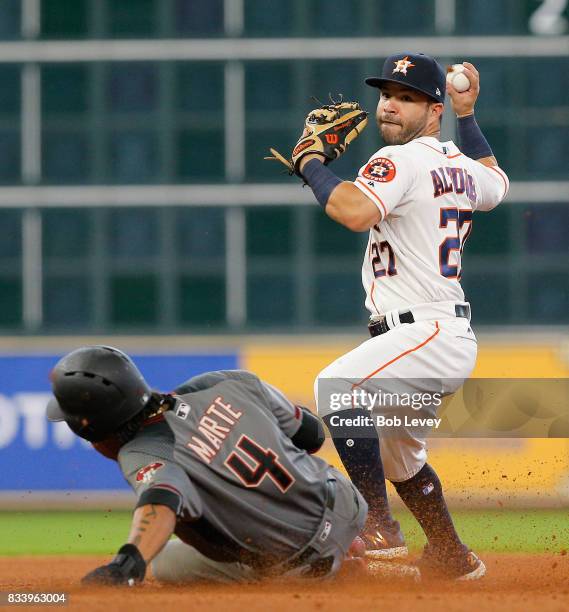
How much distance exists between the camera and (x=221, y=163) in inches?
421

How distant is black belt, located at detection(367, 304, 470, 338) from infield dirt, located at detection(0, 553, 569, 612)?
0.89 m

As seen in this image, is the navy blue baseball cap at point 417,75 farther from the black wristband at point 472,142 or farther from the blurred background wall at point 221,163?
the blurred background wall at point 221,163

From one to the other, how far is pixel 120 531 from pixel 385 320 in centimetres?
411

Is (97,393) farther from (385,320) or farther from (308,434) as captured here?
(385,320)

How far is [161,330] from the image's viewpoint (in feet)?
Result: 34.6

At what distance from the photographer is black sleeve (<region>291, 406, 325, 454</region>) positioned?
164 inches

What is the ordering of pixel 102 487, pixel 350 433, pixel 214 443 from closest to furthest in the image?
pixel 214 443 < pixel 350 433 < pixel 102 487

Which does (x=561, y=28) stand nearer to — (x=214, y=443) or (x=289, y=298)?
(x=289, y=298)

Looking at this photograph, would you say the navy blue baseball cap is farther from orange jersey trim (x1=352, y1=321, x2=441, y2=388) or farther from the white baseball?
orange jersey trim (x1=352, y1=321, x2=441, y2=388)

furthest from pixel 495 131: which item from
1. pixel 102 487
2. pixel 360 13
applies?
pixel 102 487

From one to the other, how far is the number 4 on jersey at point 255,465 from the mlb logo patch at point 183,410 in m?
0.17

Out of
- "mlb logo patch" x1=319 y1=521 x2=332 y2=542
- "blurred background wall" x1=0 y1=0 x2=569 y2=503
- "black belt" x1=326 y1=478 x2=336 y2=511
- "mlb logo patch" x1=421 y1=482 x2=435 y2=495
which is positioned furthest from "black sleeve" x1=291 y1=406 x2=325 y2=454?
"blurred background wall" x1=0 y1=0 x2=569 y2=503

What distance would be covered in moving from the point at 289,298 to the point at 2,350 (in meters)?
2.24

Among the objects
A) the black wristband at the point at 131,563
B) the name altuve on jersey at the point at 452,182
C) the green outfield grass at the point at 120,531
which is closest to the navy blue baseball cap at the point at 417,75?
the name altuve on jersey at the point at 452,182
